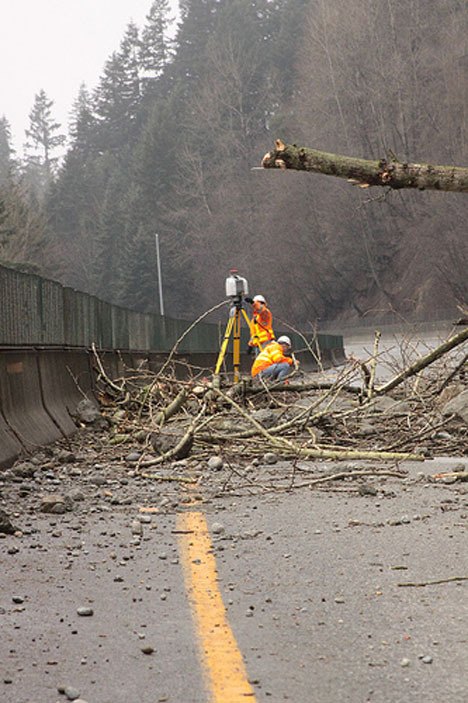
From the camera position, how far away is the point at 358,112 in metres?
80.5

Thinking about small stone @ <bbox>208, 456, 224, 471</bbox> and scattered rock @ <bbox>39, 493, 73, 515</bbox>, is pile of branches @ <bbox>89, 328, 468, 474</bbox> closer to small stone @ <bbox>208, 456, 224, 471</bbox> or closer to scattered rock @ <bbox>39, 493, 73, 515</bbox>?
small stone @ <bbox>208, 456, 224, 471</bbox>

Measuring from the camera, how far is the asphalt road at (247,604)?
11.5 ft

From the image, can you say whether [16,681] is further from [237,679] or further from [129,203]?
[129,203]

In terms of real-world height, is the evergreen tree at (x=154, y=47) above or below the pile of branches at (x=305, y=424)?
above

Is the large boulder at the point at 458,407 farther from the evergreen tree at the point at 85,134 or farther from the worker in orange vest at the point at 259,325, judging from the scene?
the evergreen tree at the point at 85,134

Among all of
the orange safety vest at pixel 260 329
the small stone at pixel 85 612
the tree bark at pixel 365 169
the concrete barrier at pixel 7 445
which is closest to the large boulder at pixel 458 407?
the tree bark at pixel 365 169

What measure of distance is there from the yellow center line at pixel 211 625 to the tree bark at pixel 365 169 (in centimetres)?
276

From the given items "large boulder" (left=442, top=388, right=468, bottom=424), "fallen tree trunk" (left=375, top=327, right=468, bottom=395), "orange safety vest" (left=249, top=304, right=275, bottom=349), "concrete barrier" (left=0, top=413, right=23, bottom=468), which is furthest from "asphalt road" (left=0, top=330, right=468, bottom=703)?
"orange safety vest" (left=249, top=304, right=275, bottom=349)

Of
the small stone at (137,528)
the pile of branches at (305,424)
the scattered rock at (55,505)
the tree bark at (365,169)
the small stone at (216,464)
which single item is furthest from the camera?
the pile of branches at (305,424)

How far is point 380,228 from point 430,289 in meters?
9.86

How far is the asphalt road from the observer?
11.5 feet

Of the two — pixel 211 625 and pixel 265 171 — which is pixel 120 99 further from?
pixel 211 625

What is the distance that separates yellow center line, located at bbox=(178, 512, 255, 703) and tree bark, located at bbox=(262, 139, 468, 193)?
2.76m

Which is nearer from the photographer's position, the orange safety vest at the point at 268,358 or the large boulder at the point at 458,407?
the large boulder at the point at 458,407
